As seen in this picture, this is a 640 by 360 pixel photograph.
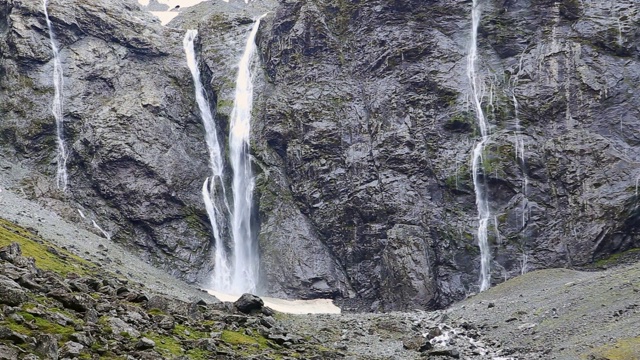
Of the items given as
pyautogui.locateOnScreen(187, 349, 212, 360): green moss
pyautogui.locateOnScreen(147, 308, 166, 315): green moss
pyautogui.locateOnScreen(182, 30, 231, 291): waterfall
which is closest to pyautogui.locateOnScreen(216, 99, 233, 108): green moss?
pyautogui.locateOnScreen(182, 30, 231, 291): waterfall

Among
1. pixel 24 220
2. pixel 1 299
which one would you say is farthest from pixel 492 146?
pixel 1 299

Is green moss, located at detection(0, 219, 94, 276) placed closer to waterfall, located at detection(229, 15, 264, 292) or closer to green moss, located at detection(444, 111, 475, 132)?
waterfall, located at detection(229, 15, 264, 292)

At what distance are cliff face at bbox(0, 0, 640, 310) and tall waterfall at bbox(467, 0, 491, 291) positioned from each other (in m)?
0.76

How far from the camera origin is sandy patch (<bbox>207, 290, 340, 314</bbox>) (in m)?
69.7

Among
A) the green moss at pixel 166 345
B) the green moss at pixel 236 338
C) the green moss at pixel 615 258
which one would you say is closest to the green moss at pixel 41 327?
the green moss at pixel 166 345

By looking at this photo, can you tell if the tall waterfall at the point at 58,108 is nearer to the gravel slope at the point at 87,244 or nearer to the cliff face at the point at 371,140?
the cliff face at the point at 371,140

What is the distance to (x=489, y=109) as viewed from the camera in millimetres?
76750

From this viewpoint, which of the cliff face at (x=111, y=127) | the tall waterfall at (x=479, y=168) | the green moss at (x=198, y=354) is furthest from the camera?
the cliff face at (x=111, y=127)

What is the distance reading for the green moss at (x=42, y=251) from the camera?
1850 inches

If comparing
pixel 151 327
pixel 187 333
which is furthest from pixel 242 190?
pixel 151 327

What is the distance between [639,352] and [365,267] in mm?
44274

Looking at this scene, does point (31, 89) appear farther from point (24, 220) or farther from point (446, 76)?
point (446, 76)

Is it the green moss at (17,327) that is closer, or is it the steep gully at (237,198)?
the green moss at (17,327)

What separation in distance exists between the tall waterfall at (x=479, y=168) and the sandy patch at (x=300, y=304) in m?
Result: 17.3
